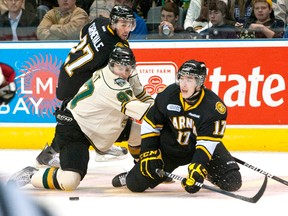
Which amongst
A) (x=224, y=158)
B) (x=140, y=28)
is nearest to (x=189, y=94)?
(x=224, y=158)

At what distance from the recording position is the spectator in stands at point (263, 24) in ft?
15.3

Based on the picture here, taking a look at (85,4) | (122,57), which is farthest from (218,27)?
(122,57)

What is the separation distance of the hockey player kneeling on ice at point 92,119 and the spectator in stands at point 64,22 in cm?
139

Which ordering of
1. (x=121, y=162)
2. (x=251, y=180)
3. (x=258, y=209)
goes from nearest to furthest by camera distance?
1. (x=258, y=209)
2. (x=251, y=180)
3. (x=121, y=162)

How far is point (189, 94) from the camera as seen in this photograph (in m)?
3.07

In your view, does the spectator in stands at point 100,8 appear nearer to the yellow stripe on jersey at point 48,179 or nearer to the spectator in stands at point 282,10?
the spectator in stands at point 282,10

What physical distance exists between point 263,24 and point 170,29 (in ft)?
2.19

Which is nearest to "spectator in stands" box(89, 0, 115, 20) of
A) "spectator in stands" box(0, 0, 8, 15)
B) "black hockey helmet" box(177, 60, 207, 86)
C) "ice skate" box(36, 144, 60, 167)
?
"spectator in stands" box(0, 0, 8, 15)

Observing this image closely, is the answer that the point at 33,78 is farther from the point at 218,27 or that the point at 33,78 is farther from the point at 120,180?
the point at 120,180

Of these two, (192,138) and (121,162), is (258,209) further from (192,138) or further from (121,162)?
(121,162)

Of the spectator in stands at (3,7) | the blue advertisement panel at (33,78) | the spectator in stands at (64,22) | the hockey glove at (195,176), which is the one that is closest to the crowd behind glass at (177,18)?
the spectator in stands at (64,22)

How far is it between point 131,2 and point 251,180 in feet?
5.44

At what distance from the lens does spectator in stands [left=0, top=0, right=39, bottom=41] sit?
15.9 feet

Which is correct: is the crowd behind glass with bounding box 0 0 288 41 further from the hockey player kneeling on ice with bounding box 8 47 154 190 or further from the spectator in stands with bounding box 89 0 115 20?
the hockey player kneeling on ice with bounding box 8 47 154 190
